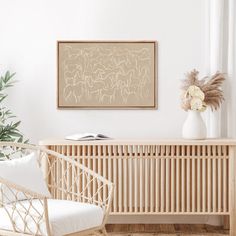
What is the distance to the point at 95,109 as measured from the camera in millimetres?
4957

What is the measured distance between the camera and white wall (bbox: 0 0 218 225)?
16.2 feet

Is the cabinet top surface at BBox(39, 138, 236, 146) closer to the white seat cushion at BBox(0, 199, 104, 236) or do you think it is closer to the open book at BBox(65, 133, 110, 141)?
the open book at BBox(65, 133, 110, 141)

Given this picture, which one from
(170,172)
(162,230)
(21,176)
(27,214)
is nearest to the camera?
(27,214)

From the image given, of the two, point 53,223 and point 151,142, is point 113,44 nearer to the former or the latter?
point 151,142

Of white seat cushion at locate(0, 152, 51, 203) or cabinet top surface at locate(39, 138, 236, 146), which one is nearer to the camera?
white seat cushion at locate(0, 152, 51, 203)

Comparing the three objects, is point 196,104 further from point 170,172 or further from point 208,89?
point 170,172

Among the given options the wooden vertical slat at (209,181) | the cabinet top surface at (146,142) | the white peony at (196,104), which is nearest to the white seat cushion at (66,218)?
the cabinet top surface at (146,142)

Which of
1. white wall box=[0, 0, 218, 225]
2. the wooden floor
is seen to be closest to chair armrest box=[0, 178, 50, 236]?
the wooden floor

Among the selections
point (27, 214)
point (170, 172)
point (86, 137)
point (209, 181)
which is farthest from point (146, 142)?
point (27, 214)

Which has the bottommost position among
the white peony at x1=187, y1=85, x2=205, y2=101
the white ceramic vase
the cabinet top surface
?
the cabinet top surface

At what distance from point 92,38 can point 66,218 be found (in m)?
2.01

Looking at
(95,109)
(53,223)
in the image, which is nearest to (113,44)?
(95,109)

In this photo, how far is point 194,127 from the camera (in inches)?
181

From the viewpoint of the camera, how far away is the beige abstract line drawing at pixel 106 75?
194 inches
